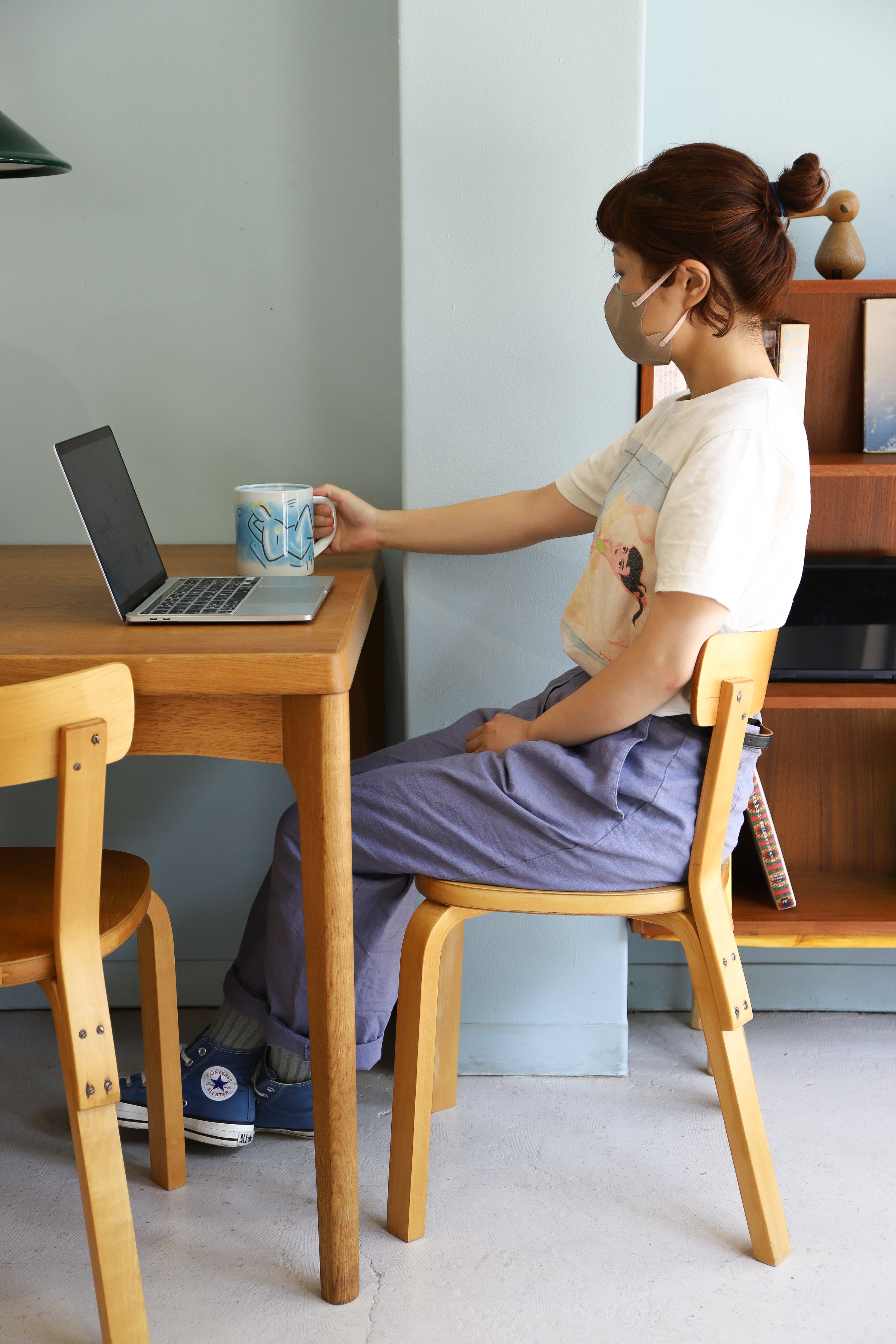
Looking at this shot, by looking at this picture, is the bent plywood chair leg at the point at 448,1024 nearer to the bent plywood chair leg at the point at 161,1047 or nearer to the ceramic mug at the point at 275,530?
the bent plywood chair leg at the point at 161,1047

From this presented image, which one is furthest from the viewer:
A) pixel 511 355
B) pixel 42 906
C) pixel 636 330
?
pixel 511 355

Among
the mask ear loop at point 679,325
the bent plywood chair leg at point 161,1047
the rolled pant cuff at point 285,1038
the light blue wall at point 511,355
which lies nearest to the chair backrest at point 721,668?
the mask ear loop at point 679,325

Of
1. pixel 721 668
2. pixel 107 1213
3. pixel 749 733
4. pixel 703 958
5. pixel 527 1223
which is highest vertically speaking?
pixel 721 668

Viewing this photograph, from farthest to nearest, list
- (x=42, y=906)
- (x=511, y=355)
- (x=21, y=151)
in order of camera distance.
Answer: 1. (x=511, y=355)
2. (x=21, y=151)
3. (x=42, y=906)

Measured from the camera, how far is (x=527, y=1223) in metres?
1.38

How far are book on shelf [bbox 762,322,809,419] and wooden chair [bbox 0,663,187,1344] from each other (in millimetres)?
1100

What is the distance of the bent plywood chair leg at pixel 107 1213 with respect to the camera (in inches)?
42.4

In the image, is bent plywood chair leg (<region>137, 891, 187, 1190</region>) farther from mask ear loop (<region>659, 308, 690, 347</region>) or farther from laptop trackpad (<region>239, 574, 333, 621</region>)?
mask ear loop (<region>659, 308, 690, 347</region>)

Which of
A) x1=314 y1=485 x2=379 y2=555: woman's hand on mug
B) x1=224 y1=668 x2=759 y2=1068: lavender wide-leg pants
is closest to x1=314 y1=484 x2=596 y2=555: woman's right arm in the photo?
x1=314 y1=485 x2=379 y2=555: woman's hand on mug

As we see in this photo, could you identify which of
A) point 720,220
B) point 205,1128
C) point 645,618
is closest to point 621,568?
point 645,618

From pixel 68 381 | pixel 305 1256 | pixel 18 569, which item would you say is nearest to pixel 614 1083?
pixel 305 1256

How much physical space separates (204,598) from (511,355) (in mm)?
576

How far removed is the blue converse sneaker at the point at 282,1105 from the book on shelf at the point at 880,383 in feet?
4.25

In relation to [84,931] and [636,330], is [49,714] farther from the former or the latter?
A: [636,330]
